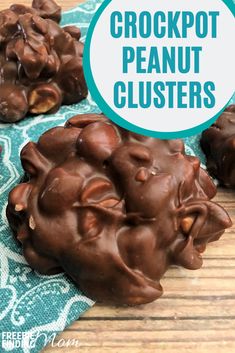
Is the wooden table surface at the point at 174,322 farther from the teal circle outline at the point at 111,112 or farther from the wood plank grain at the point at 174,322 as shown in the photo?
the teal circle outline at the point at 111,112

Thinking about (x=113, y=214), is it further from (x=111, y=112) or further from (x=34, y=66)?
(x=34, y=66)

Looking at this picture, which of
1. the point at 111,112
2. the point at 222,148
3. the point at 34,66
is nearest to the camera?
the point at 111,112

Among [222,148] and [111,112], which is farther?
[222,148]

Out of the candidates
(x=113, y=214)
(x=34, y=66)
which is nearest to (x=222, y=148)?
(x=113, y=214)

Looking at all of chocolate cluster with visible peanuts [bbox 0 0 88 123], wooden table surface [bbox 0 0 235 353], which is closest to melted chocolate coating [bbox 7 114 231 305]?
wooden table surface [bbox 0 0 235 353]

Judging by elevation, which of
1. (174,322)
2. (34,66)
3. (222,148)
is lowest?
(174,322)

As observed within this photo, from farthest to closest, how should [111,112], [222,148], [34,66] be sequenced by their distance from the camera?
1. [34,66]
2. [222,148]
3. [111,112]

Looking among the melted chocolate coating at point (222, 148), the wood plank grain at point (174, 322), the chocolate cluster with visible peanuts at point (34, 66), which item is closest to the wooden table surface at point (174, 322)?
the wood plank grain at point (174, 322)

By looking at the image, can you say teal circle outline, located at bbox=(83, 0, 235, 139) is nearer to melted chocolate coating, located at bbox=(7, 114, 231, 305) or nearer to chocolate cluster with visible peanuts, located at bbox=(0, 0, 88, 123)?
melted chocolate coating, located at bbox=(7, 114, 231, 305)
